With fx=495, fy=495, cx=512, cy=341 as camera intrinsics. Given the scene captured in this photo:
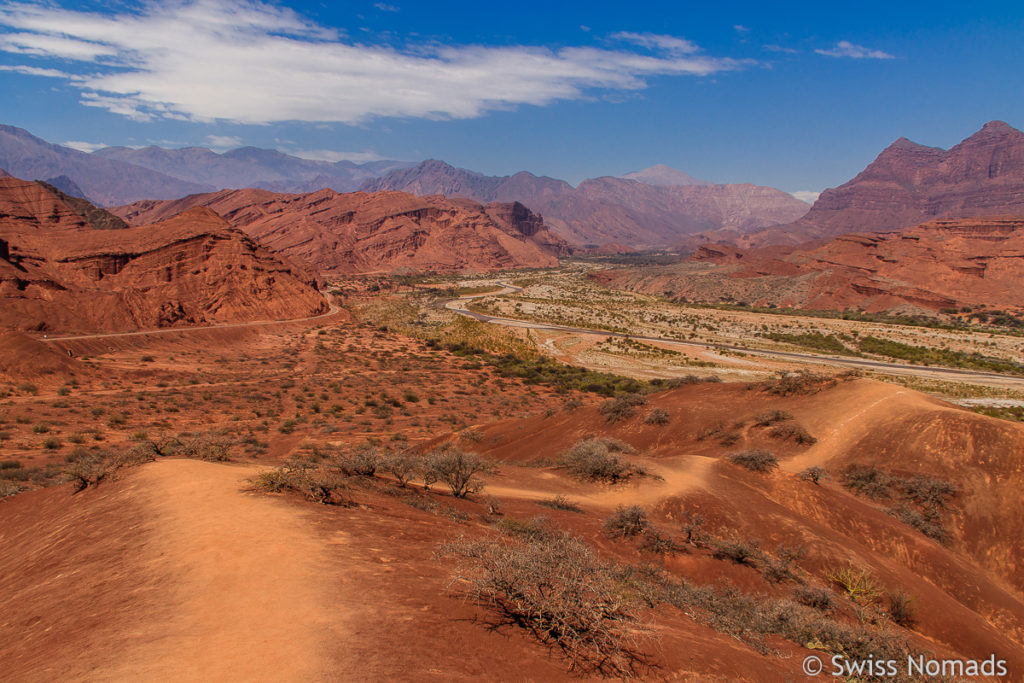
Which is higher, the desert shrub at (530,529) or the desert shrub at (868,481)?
the desert shrub at (530,529)

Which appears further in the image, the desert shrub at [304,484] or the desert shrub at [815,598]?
the desert shrub at [304,484]

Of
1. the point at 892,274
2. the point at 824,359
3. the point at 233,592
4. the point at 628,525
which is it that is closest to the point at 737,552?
the point at 628,525

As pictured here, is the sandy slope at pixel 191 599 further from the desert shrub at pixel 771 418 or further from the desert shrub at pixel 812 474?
the desert shrub at pixel 771 418

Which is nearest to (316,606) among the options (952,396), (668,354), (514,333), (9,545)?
(9,545)

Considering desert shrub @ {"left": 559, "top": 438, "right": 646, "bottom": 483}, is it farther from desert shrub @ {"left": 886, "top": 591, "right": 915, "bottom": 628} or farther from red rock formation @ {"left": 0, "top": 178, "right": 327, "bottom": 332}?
red rock formation @ {"left": 0, "top": 178, "right": 327, "bottom": 332}

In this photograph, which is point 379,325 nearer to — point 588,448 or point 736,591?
point 588,448

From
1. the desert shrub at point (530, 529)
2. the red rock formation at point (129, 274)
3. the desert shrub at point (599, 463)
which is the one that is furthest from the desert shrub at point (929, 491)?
the red rock formation at point (129, 274)
